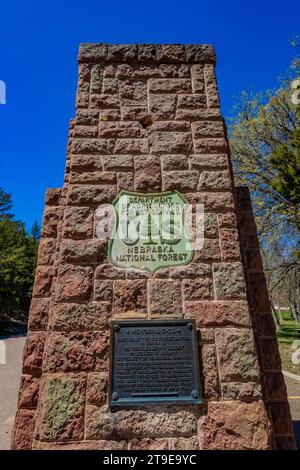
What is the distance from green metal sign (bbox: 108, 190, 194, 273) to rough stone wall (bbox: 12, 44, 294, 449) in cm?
9

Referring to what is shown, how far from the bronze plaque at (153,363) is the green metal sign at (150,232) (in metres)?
0.55

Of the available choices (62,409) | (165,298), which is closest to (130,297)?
(165,298)

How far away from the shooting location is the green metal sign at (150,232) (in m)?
2.81

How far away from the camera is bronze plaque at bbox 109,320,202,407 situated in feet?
7.78

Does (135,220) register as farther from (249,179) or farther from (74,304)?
(249,179)

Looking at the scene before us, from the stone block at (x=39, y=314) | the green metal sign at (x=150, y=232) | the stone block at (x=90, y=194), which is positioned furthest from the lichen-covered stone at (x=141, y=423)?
the stone block at (x=90, y=194)

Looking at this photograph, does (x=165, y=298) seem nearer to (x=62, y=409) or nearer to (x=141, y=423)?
(x=141, y=423)

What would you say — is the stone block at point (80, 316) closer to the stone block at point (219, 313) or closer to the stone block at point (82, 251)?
the stone block at point (82, 251)

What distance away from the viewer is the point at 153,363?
8.12ft

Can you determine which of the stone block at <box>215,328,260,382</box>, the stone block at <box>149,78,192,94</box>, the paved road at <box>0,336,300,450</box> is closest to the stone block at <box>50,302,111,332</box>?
the stone block at <box>215,328,260,382</box>

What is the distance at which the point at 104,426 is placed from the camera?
2.28m

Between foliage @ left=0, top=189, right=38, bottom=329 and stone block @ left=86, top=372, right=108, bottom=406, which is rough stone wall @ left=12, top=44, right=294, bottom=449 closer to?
stone block @ left=86, top=372, right=108, bottom=406

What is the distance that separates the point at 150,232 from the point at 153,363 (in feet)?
3.81
